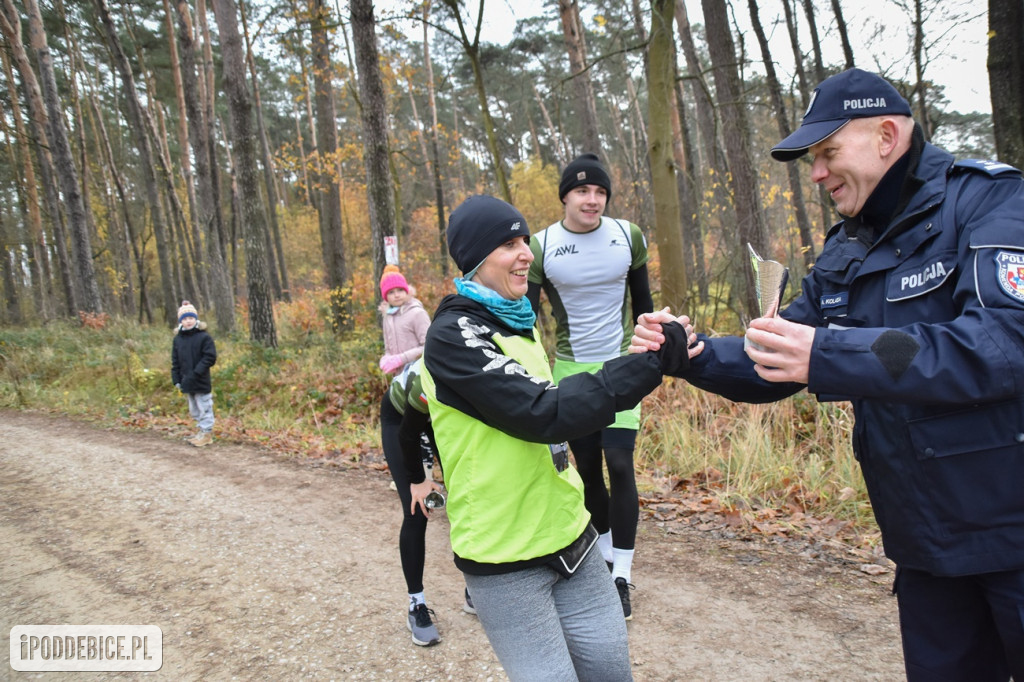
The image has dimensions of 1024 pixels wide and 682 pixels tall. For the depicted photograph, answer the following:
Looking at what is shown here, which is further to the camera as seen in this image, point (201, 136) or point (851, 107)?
point (201, 136)

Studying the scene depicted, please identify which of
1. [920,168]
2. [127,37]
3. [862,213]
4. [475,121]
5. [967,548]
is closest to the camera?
[967,548]

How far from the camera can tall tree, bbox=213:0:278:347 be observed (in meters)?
13.1

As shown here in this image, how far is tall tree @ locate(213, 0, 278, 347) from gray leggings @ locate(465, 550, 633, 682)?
12.8 metres

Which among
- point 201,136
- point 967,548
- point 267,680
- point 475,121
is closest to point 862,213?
point 967,548

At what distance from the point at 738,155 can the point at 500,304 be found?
339 inches

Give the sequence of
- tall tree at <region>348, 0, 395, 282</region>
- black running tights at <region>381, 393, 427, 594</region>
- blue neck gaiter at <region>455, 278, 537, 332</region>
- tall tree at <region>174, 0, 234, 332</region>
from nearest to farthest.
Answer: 1. blue neck gaiter at <region>455, 278, 537, 332</region>
2. black running tights at <region>381, 393, 427, 594</region>
3. tall tree at <region>348, 0, 395, 282</region>
4. tall tree at <region>174, 0, 234, 332</region>

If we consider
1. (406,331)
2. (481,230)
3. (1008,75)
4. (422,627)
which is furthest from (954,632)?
(1008,75)

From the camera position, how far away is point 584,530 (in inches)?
85.8

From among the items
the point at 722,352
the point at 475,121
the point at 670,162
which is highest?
the point at 475,121

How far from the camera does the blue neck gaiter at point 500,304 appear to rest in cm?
218

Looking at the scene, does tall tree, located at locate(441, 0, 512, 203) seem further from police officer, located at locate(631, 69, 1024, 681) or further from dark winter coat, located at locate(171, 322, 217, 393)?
police officer, located at locate(631, 69, 1024, 681)

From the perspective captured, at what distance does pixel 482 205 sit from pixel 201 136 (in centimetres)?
1875

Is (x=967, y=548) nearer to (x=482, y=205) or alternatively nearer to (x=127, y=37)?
(x=482, y=205)

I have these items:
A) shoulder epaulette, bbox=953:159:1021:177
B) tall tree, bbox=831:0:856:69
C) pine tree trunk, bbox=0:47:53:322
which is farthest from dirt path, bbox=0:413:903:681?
pine tree trunk, bbox=0:47:53:322
